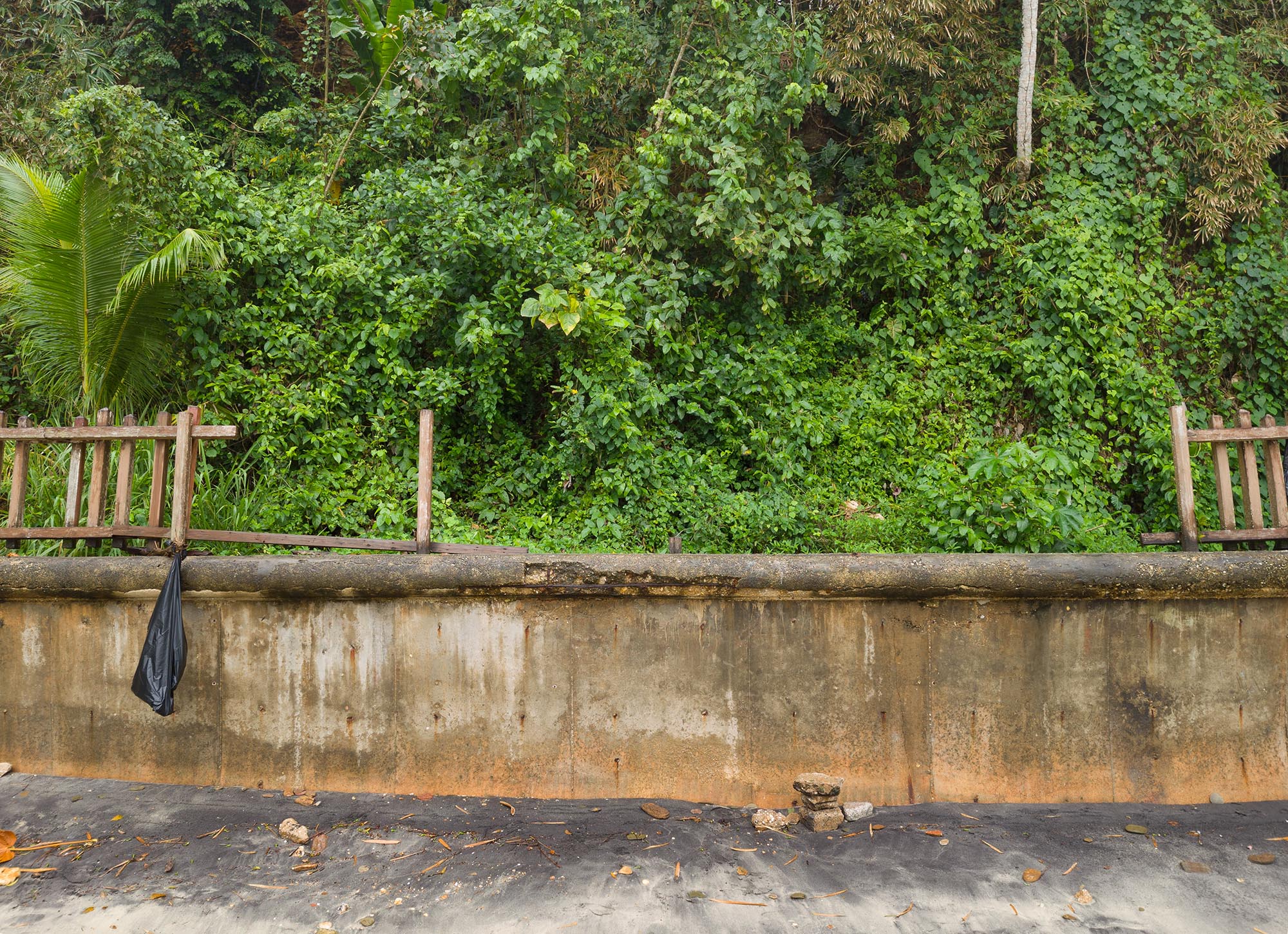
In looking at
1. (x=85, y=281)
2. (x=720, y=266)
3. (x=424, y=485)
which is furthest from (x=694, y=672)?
(x=85, y=281)

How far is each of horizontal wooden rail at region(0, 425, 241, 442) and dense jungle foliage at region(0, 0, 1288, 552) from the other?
1.22 metres

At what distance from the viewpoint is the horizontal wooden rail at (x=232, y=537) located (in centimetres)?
418

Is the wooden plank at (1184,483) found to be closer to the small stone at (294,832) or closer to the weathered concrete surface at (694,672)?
the weathered concrete surface at (694,672)

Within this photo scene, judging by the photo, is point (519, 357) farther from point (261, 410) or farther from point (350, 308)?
point (261, 410)

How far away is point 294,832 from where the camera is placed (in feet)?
11.8

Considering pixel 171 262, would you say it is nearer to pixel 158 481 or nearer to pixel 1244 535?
pixel 158 481

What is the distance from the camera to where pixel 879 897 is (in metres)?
3.21

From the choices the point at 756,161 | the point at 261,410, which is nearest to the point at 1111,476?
the point at 756,161

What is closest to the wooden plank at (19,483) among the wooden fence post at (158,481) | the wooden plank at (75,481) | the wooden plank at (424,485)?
the wooden plank at (75,481)

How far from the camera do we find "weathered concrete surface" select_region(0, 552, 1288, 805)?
12.7ft

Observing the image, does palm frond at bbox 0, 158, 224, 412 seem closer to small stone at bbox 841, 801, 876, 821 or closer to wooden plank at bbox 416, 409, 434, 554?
wooden plank at bbox 416, 409, 434, 554

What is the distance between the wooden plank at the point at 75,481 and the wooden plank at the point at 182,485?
588mm

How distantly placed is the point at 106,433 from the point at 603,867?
3238 mm

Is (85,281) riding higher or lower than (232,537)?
higher
